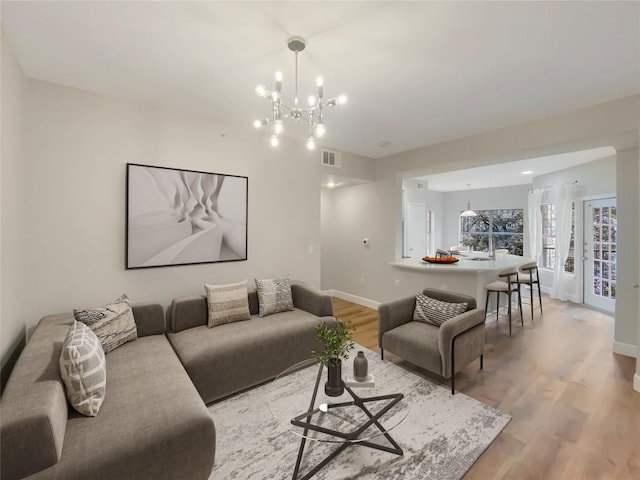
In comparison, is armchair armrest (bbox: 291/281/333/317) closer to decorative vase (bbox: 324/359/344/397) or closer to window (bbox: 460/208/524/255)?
decorative vase (bbox: 324/359/344/397)

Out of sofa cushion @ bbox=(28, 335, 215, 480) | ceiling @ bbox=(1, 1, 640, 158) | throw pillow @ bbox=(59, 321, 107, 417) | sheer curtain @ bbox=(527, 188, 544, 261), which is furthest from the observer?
sheer curtain @ bbox=(527, 188, 544, 261)

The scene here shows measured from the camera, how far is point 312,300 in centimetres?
348

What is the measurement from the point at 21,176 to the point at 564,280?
8.47 metres

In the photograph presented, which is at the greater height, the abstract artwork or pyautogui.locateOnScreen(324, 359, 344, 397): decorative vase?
the abstract artwork

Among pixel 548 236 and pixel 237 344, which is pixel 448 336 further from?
pixel 548 236

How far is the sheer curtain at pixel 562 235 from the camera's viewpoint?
232 inches

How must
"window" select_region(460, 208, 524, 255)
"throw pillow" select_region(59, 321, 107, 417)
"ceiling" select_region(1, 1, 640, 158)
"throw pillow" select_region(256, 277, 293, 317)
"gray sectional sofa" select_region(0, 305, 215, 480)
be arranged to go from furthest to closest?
"window" select_region(460, 208, 524, 255) → "throw pillow" select_region(256, 277, 293, 317) → "ceiling" select_region(1, 1, 640, 158) → "throw pillow" select_region(59, 321, 107, 417) → "gray sectional sofa" select_region(0, 305, 215, 480)

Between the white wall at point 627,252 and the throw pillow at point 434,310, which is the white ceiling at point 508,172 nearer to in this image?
the white wall at point 627,252

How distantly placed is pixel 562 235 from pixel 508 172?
170 cm

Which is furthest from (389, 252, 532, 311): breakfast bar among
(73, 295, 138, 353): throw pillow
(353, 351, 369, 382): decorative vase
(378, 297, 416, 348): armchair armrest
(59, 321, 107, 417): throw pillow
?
(59, 321, 107, 417): throw pillow

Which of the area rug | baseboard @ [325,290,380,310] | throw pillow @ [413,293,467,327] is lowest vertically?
the area rug

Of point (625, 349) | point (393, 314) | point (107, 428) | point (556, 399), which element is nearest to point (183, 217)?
point (107, 428)

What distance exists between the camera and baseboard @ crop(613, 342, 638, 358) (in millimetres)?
3346

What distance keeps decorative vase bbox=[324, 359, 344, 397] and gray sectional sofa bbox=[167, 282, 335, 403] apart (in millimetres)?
989
